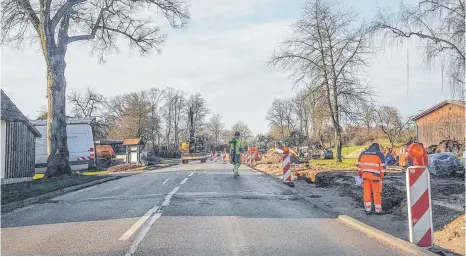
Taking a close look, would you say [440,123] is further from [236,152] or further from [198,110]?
[198,110]

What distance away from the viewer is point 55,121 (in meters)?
19.0

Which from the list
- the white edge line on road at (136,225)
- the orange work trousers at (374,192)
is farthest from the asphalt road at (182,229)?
the orange work trousers at (374,192)

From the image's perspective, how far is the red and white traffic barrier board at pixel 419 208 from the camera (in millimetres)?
5902

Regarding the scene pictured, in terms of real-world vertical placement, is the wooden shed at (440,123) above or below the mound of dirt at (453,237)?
above

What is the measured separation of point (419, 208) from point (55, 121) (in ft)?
54.5

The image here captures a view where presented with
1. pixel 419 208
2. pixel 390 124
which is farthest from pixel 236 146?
pixel 390 124

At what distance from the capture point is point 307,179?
1786 cm

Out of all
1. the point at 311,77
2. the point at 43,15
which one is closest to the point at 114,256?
the point at 43,15

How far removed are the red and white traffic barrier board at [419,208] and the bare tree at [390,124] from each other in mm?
27151

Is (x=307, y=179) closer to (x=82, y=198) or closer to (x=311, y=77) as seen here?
(x=82, y=198)

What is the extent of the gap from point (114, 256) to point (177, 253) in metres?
0.76

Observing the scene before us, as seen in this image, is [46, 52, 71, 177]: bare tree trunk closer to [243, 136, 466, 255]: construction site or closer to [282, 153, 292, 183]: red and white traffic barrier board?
[282, 153, 292, 183]: red and white traffic barrier board

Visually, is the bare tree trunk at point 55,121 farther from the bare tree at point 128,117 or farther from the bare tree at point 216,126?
the bare tree at point 216,126

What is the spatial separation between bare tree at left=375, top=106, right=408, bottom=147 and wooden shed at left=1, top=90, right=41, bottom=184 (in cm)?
2358
